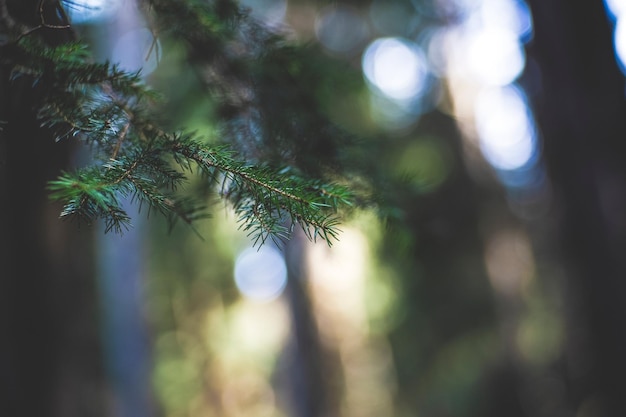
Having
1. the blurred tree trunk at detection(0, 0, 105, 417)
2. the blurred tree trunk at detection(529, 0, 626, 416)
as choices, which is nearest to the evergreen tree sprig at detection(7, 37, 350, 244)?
the blurred tree trunk at detection(0, 0, 105, 417)

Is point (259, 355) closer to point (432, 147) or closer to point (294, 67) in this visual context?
point (432, 147)

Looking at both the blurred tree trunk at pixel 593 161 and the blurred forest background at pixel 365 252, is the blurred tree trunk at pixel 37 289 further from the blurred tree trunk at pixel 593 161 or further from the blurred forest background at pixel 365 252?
the blurred tree trunk at pixel 593 161

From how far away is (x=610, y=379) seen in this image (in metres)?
2.60

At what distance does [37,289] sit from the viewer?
7.82 feet

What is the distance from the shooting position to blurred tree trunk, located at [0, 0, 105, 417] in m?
2.13

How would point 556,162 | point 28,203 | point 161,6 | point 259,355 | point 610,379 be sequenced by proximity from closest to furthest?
point 161,6 → point 28,203 → point 610,379 → point 556,162 → point 259,355

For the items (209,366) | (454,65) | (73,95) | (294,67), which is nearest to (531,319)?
(454,65)

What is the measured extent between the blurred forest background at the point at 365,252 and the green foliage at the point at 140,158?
8.8 inches

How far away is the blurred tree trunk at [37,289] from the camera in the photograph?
2129 millimetres

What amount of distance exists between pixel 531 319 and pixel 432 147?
4217 mm

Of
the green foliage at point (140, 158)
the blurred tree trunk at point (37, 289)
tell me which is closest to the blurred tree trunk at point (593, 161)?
the green foliage at point (140, 158)

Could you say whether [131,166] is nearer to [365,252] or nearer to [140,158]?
[140,158]

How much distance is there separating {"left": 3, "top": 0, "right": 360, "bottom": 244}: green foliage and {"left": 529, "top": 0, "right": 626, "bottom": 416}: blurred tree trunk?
Result: 218cm

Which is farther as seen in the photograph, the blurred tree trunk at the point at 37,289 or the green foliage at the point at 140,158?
the blurred tree trunk at the point at 37,289
